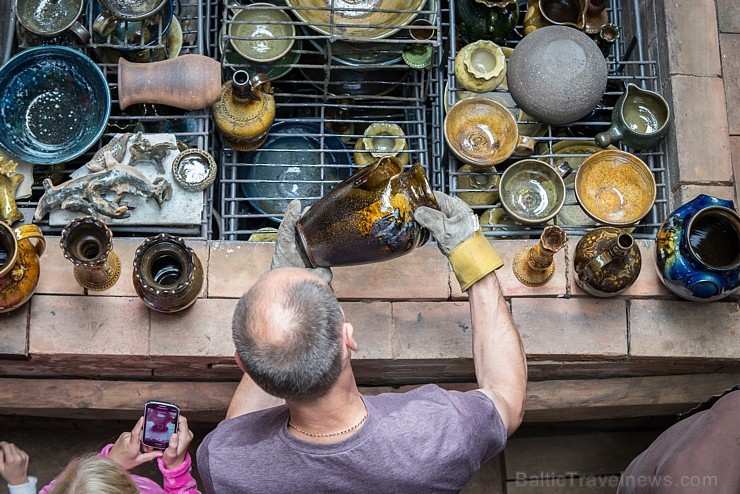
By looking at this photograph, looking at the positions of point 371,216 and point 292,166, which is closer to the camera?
point 371,216

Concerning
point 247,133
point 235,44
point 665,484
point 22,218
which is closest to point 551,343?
point 665,484

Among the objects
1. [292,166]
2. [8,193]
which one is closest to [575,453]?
[292,166]

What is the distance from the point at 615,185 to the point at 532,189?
0.36 meters

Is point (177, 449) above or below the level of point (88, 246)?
below

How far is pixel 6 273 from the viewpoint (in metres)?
2.66

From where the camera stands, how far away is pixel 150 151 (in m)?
3.18

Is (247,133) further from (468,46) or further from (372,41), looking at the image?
(468,46)

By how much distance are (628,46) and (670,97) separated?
50 centimetres

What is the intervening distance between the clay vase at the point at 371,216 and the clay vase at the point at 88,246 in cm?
79

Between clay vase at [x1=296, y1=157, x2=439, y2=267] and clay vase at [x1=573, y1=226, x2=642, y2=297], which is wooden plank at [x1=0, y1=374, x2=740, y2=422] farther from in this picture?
clay vase at [x1=296, y1=157, x2=439, y2=267]

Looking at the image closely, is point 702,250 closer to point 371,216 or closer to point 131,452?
point 371,216

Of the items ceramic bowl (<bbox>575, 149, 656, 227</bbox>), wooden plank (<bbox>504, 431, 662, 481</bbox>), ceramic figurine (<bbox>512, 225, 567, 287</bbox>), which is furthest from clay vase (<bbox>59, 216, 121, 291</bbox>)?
wooden plank (<bbox>504, 431, 662, 481</bbox>)

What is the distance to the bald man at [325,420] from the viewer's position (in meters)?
1.69

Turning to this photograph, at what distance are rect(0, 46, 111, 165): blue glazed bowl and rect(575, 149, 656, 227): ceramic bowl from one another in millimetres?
2085
